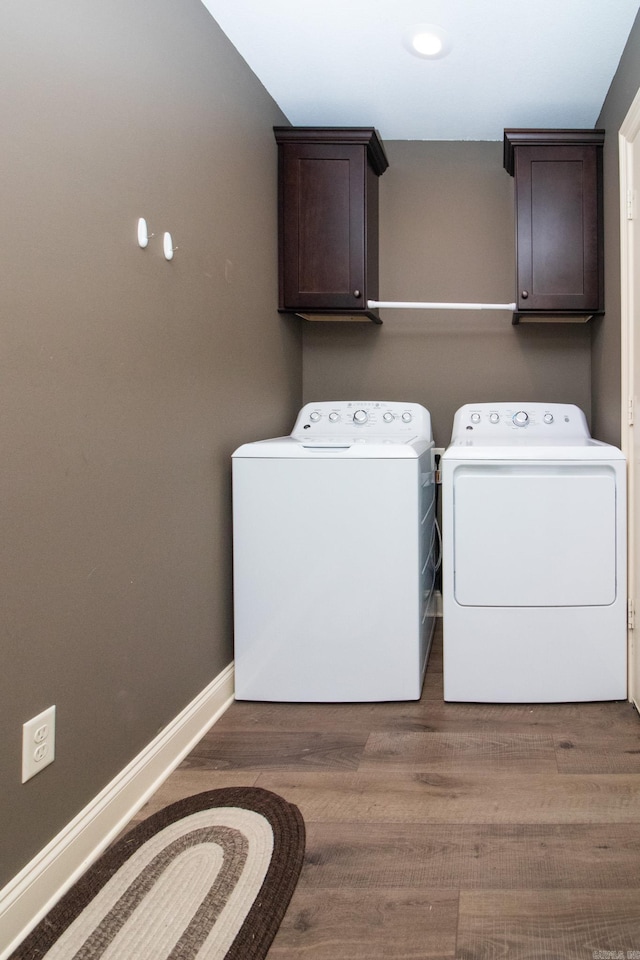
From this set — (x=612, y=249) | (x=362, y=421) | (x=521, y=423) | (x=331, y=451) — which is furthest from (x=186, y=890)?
(x=612, y=249)

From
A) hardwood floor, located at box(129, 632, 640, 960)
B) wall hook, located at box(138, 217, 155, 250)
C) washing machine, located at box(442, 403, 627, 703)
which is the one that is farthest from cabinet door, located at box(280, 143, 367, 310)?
hardwood floor, located at box(129, 632, 640, 960)

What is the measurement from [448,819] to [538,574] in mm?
870

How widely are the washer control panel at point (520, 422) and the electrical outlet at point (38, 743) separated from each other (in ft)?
6.21

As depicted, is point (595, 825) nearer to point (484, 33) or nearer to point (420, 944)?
point (420, 944)

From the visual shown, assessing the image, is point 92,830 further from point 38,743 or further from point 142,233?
point 142,233

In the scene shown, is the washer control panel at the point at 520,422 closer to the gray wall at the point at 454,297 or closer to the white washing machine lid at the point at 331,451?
the gray wall at the point at 454,297

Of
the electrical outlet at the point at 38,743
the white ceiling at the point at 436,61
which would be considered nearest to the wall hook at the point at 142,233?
the white ceiling at the point at 436,61

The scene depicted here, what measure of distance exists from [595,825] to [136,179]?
1780 millimetres

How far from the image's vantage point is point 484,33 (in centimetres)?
211

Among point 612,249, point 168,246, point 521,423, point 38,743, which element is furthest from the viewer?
point 521,423

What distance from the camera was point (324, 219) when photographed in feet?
8.77

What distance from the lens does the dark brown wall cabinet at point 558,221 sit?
8.41 ft

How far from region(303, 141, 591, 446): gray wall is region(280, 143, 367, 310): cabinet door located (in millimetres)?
379

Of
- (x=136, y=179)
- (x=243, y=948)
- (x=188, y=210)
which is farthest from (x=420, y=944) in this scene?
(x=188, y=210)
